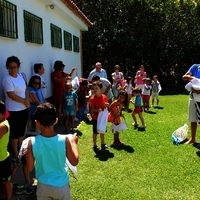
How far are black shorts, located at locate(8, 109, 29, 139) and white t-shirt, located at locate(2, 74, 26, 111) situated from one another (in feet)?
0.28

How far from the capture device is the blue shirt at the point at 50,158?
287 centimetres

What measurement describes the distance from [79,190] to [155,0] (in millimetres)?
17932

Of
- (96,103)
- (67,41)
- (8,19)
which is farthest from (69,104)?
(67,41)

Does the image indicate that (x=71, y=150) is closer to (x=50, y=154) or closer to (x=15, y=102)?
(x=50, y=154)

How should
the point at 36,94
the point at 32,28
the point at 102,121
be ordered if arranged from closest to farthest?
the point at 102,121, the point at 36,94, the point at 32,28

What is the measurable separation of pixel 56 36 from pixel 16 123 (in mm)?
5678

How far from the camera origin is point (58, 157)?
2.89 meters

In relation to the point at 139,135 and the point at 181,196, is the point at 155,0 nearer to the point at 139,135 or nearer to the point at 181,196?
the point at 139,135

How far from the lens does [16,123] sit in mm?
5449

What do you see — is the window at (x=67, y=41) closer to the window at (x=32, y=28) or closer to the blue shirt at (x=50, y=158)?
the window at (x=32, y=28)

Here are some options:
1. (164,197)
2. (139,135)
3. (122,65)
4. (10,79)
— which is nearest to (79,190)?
(164,197)

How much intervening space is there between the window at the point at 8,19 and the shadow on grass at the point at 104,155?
2.89 m

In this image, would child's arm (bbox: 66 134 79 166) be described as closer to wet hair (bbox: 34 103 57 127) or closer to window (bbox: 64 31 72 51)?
wet hair (bbox: 34 103 57 127)

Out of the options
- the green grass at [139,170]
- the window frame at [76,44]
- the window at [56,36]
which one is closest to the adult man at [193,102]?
the green grass at [139,170]
